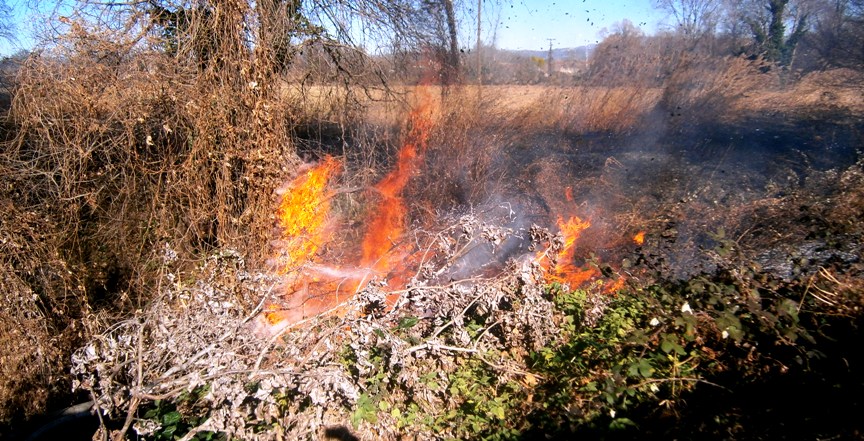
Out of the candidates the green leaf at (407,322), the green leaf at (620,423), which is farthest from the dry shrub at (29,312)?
the green leaf at (620,423)

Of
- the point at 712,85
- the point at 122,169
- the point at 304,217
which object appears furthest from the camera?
the point at 712,85

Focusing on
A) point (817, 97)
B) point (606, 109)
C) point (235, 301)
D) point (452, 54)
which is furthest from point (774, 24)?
point (235, 301)

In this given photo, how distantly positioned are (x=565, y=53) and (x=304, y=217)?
509 inches

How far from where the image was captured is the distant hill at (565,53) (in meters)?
14.7

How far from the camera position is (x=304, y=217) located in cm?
650

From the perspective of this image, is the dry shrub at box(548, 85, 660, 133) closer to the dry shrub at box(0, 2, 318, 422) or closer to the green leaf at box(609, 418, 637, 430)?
the dry shrub at box(0, 2, 318, 422)

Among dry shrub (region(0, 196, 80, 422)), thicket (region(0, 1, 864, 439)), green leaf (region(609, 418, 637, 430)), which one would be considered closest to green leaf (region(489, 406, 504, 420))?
thicket (region(0, 1, 864, 439))

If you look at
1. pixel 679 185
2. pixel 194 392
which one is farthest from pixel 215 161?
pixel 679 185

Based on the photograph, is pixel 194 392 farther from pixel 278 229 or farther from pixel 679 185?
pixel 679 185

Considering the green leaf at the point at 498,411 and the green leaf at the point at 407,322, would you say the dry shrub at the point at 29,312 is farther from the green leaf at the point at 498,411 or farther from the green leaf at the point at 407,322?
the green leaf at the point at 498,411

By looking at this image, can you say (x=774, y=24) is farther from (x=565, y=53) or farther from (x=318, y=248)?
(x=318, y=248)

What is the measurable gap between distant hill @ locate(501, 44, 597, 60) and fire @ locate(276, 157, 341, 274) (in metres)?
9.36

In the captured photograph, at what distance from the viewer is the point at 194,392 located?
3.90 meters

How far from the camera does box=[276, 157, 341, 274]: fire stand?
601cm
